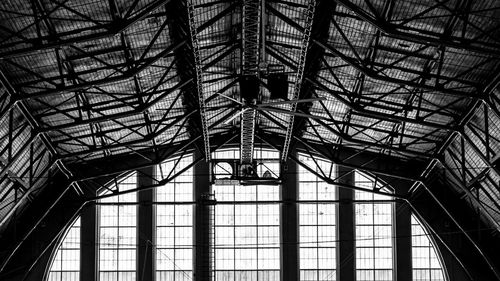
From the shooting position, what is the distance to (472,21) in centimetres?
2542

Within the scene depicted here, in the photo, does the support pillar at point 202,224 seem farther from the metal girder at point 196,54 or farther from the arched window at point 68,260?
the metal girder at point 196,54

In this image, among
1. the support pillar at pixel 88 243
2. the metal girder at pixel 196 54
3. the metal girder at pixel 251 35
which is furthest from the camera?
the support pillar at pixel 88 243

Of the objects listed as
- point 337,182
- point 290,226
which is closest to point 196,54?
point 337,182

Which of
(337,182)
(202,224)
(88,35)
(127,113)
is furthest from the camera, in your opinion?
(202,224)

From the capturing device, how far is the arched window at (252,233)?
42.8 metres

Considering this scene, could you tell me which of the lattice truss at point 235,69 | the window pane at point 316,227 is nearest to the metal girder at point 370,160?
the window pane at point 316,227

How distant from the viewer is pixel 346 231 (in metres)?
43.1

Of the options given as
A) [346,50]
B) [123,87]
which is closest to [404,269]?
[346,50]

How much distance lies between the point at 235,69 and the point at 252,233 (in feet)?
35.6

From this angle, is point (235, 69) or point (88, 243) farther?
point (88, 243)

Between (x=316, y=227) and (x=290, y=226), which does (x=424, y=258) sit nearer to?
(x=316, y=227)

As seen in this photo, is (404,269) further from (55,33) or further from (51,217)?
(55,33)

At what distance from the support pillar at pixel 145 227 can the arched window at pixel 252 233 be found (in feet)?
0.40

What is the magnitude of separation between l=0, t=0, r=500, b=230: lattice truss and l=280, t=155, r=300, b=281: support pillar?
5514mm
